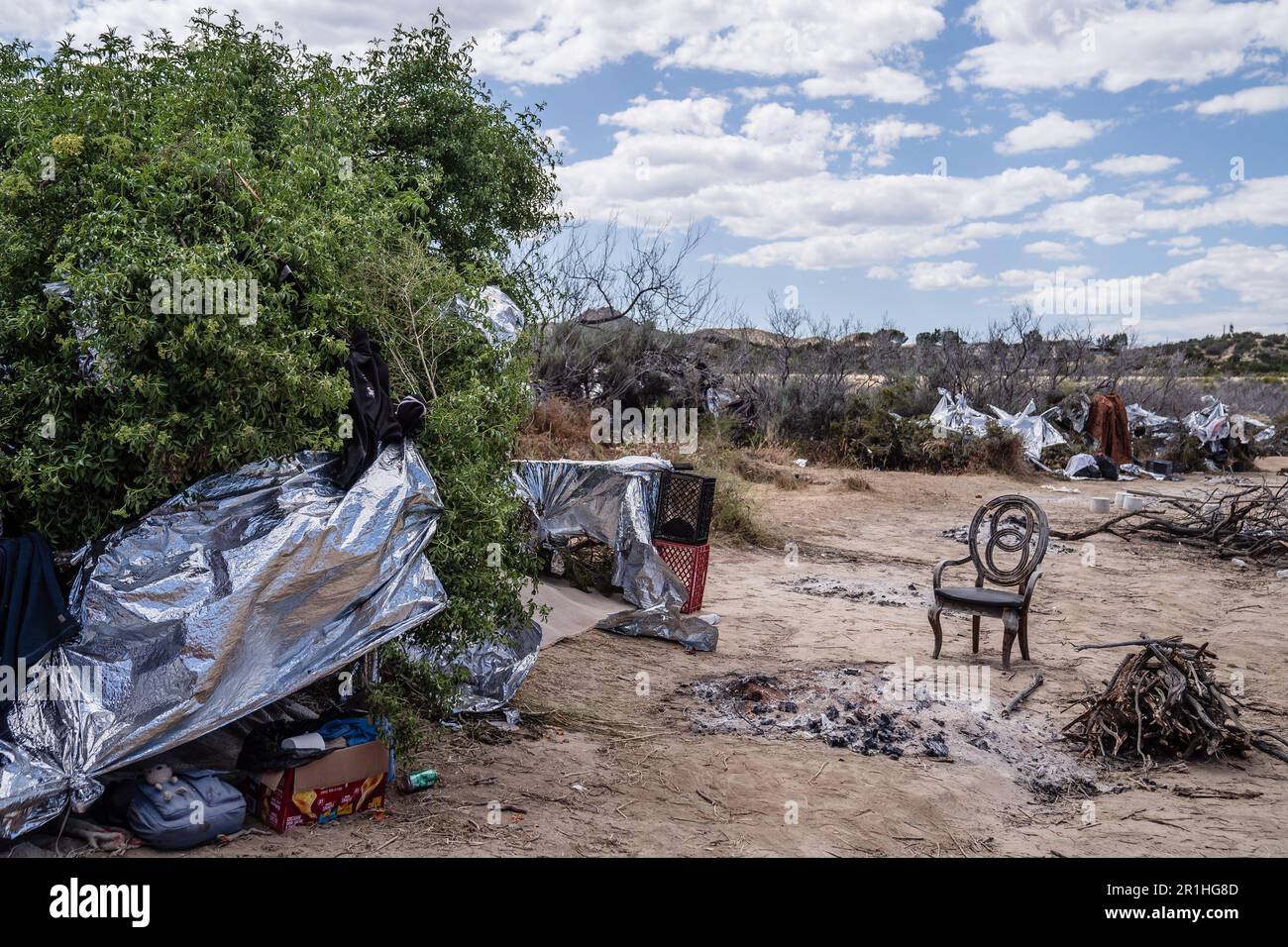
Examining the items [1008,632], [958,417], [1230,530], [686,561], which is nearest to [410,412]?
[686,561]

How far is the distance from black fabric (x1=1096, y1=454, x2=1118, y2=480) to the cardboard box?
18.1 metres

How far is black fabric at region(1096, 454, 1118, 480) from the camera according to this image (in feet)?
62.5

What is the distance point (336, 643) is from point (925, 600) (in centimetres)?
620

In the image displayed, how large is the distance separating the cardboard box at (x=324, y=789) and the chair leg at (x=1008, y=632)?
4156mm

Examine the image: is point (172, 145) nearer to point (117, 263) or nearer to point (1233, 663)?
point (117, 263)

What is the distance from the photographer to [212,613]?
3.43 metres

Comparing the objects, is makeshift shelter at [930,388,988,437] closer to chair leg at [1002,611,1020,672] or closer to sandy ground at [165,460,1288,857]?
sandy ground at [165,460,1288,857]

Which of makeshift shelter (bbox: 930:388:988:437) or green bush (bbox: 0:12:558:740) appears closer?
green bush (bbox: 0:12:558:740)

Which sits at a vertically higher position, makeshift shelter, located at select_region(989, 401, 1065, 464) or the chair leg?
makeshift shelter, located at select_region(989, 401, 1065, 464)

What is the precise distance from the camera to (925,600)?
8719mm

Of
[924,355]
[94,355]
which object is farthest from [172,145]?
[924,355]

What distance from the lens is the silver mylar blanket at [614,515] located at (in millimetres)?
7527

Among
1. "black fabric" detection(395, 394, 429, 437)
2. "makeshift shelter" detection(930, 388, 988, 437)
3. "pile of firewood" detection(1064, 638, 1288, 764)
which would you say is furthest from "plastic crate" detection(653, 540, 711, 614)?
"makeshift shelter" detection(930, 388, 988, 437)

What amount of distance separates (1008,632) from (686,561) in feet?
8.15
